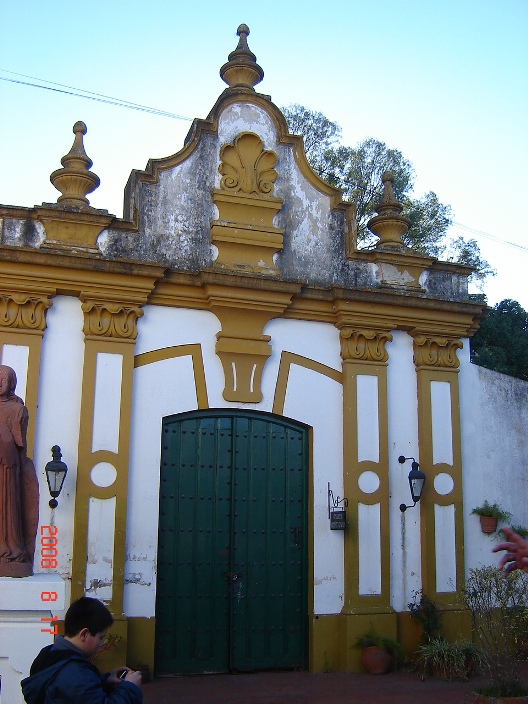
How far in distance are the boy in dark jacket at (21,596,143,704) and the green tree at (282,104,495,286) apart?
48.7ft

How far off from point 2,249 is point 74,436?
2122 millimetres

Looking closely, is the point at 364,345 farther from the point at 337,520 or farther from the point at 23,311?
the point at 23,311

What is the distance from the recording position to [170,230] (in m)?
9.34

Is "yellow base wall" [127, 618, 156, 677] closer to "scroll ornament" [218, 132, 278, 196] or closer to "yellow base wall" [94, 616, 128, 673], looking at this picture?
"yellow base wall" [94, 616, 128, 673]

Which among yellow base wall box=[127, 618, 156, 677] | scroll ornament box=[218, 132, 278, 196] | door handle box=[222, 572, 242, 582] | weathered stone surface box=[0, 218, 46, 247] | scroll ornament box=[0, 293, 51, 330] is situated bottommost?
yellow base wall box=[127, 618, 156, 677]

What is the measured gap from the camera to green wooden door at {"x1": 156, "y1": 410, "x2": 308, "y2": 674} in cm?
872

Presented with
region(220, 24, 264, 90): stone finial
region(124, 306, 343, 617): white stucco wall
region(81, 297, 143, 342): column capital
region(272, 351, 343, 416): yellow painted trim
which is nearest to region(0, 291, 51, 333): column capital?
region(81, 297, 143, 342): column capital

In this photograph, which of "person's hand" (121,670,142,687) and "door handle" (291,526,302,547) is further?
"door handle" (291,526,302,547)

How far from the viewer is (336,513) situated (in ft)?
30.3

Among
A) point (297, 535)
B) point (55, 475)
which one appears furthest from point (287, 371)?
point (55, 475)

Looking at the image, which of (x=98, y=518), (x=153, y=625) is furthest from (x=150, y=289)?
(x=153, y=625)

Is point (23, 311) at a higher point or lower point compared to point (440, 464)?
higher

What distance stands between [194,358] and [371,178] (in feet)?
33.5

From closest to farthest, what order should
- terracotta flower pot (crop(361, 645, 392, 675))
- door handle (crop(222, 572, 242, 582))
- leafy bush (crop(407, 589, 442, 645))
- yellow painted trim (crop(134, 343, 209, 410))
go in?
terracotta flower pot (crop(361, 645, 392, 675)) → door handle (crop(222, 572, 242, 582)) → yellow painted trim (crop(134, 343, 209, 410)) → leafy bush (crop(407, 589, 442, 645))
